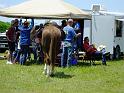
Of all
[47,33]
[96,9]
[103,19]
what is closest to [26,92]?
[47,33]

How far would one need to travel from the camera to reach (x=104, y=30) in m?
25.9

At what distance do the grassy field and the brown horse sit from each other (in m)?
0.39

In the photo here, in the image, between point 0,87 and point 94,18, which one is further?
point 94,18

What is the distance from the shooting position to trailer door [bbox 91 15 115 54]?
1015 inches

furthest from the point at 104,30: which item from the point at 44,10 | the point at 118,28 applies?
the point at 44,10

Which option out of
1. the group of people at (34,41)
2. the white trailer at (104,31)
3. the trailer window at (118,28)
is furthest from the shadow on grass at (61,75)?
the trailer window at (118,28)

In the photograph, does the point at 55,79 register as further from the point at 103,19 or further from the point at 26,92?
the point at 103,19

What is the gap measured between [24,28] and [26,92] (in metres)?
7.66

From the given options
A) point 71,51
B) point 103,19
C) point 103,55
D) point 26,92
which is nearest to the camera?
point 26,92

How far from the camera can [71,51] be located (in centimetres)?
1888

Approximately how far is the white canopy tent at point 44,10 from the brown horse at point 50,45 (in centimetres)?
374

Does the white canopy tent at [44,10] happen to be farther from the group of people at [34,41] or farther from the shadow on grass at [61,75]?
the shadow on grass at [61,75]

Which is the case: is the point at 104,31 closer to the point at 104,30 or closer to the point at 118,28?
the point at 104,30

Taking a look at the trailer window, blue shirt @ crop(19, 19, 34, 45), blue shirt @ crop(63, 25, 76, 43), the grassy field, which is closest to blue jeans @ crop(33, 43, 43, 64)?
blue shirt @ crop(19, 19, 34, 45)
